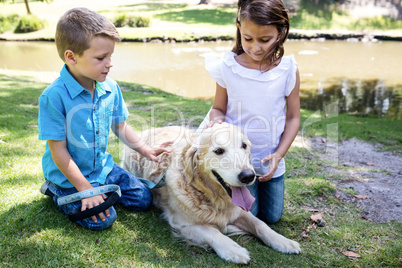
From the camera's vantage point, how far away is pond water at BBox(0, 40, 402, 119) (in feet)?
37.8

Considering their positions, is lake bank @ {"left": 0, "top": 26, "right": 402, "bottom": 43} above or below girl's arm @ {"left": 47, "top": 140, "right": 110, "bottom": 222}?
below

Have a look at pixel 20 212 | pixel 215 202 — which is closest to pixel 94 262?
pixel 20 212

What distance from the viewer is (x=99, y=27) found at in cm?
262

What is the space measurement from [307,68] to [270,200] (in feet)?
44.8

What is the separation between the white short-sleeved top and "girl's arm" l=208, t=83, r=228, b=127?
78mm

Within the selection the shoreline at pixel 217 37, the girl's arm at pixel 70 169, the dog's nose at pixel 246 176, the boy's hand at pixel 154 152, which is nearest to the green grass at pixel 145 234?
the girl's arm at pixel 70 169

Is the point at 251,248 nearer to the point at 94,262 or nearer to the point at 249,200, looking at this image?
the point at 249,200

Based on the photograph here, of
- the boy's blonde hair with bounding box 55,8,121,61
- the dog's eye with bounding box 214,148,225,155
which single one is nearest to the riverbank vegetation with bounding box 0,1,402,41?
the boy's blonde hair with bounding box 55,8,121,61

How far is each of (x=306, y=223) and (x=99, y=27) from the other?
284cm

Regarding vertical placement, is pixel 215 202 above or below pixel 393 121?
above

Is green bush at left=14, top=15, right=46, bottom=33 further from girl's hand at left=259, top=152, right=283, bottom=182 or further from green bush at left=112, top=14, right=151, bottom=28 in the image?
girl's hand at left=259, top=152, right=283, bottom=182

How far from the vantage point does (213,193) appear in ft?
10.3

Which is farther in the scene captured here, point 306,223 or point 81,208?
point 306,223

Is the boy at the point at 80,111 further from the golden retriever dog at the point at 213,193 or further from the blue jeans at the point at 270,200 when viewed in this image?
the blue jeans at the point at 270,200
